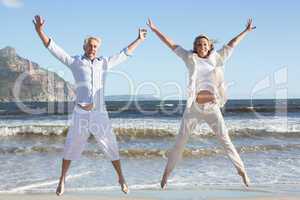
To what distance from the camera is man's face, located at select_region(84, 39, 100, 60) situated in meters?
6.17

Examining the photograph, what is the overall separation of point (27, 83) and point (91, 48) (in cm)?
13304

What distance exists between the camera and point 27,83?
134750 millimetres

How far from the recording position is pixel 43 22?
599 cm

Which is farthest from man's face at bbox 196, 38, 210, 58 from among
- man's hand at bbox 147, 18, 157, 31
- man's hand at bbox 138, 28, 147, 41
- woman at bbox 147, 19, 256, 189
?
man's hand at bbox 138, 28, 147, 41

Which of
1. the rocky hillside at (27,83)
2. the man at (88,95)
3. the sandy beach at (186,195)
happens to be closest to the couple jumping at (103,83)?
the man at (88,95)

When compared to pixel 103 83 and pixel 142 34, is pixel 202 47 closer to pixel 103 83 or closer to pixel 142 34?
pixel 142 34

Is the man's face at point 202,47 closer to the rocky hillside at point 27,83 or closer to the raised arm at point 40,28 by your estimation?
the raised arm at point 40,28

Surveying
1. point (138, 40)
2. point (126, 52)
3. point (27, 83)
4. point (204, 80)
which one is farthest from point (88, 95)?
point (27, 83)

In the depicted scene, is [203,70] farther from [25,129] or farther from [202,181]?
[25,129]

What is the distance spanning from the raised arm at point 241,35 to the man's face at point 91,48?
1.77 meters

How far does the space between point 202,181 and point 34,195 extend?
3066mm

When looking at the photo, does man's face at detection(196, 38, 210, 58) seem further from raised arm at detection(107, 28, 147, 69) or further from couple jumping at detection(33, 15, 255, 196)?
raised arm at detection(107, 28, 147, 69)

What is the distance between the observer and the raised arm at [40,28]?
5980 mm

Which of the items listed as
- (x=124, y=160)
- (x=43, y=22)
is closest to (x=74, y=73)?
(x=43, y=22)
